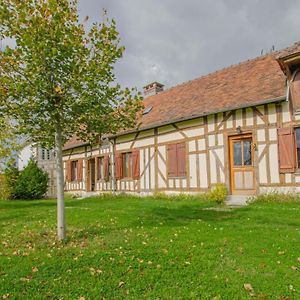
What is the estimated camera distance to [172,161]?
12.4 metres

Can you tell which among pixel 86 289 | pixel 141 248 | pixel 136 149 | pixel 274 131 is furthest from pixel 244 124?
pixel 86 289

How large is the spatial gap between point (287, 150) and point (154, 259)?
21.9ft

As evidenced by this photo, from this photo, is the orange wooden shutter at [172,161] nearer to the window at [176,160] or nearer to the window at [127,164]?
the window at [176,160]

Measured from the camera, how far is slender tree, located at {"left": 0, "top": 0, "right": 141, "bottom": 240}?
4.70 m

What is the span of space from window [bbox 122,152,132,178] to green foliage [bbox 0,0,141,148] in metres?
8.89

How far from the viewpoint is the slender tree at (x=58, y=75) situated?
4.70 meters

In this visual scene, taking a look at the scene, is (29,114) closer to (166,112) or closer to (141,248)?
(141,248)

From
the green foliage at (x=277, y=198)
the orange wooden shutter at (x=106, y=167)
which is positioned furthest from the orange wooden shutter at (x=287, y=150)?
the orange wooden shutter at (x=106, y=167)

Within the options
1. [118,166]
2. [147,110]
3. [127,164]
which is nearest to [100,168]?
[118,166]

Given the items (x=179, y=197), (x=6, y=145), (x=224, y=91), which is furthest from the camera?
(x=224, y=91)

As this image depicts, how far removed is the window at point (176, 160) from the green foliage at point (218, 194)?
186 centimetres

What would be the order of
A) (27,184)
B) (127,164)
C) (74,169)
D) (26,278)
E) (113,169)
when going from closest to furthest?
(26,278) → (127,164) → (113,169) → (27,184) → (74,169)

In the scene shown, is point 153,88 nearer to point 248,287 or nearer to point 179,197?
point 179,197

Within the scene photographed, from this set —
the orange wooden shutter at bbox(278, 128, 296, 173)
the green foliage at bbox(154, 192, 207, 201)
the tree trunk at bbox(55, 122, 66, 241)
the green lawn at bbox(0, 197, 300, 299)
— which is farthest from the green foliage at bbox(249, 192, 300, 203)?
the tree trunk at bbox(55, 122, 66, 241)
